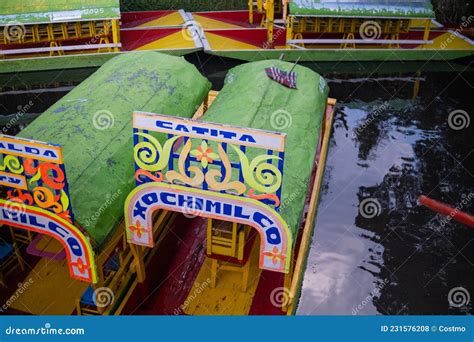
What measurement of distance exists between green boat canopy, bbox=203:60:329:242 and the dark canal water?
9.59 feet

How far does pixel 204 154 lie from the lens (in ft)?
21.8

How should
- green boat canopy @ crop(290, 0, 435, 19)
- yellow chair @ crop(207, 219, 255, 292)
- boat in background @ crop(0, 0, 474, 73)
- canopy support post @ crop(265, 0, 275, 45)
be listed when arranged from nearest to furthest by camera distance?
yellow chair @ crop(207, 219, 255, 292)
boat in background @ crop(0, 0, 474, 73)
green boat canopy @ crop(290, 0, 435, 19)
canopy support post @ crop(265, 0, 275, 45)

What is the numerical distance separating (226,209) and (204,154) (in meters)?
0.83

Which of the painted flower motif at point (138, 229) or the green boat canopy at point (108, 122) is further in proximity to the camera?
the green boat canopy at point (108, 122)

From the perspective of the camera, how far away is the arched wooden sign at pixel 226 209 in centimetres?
684

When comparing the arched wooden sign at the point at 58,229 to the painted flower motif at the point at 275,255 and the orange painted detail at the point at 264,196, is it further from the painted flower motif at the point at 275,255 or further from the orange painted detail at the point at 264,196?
the painted flower motif at the point at 275,255

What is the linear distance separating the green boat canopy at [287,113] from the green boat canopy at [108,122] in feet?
3.09

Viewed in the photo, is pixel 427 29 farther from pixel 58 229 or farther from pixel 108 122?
pixel 58 229

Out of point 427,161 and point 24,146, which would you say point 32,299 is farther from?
point 427,161

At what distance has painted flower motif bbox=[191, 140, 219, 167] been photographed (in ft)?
21.8

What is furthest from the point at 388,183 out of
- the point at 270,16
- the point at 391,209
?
the point at 270,16

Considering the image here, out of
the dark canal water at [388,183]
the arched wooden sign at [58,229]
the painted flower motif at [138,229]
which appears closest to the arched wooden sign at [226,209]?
the painted flower motif at [138,229]

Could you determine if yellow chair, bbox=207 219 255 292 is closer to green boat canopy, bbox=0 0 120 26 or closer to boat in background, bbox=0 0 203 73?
boat in background, bbox=0 0 203 73

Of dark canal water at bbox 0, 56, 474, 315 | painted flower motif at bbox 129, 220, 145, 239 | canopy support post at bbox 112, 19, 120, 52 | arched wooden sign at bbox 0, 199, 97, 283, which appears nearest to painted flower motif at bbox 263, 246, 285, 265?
painted flower motif at bbox 129, 220, 145, 239
